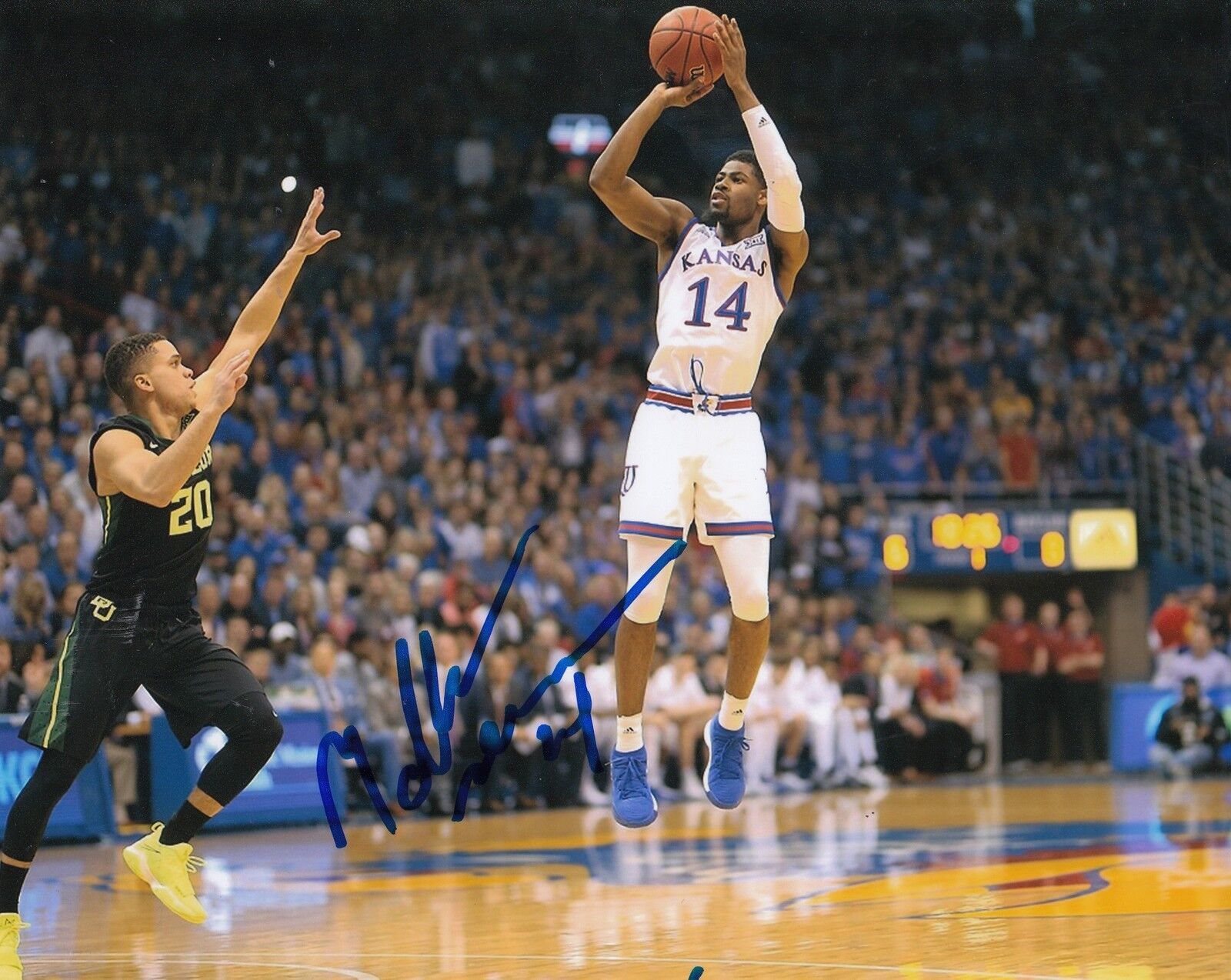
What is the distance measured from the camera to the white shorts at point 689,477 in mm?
7742

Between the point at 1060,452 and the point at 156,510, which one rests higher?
the point at 1060,452

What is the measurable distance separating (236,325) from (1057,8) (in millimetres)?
10906

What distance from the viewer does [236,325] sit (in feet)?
26.0

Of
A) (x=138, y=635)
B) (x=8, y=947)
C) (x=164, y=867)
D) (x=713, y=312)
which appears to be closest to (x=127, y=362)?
(x=138, y=635)

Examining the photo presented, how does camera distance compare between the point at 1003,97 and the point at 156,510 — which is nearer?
the point at 156,510

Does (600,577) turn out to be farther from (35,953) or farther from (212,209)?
(35,953)

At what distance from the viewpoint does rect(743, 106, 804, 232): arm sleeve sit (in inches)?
292

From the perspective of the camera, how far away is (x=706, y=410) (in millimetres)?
7820

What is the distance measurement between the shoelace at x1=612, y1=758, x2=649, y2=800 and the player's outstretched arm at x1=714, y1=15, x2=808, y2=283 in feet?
7.10

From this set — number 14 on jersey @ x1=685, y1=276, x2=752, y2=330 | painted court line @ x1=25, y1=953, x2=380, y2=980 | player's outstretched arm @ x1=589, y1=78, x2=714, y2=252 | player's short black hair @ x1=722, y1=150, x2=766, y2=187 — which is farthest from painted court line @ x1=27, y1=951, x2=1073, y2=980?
player's short black hair @ x1=722, y1=150, x2=766, y2=187

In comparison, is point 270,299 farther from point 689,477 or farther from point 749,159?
point 749,159

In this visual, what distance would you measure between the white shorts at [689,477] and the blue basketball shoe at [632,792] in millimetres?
1001

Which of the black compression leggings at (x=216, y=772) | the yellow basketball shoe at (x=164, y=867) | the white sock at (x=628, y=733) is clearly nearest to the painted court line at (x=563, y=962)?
the yellow basketball shoe at (x=164, y=867)

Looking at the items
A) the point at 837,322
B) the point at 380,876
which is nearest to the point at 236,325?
the point at 380,876
